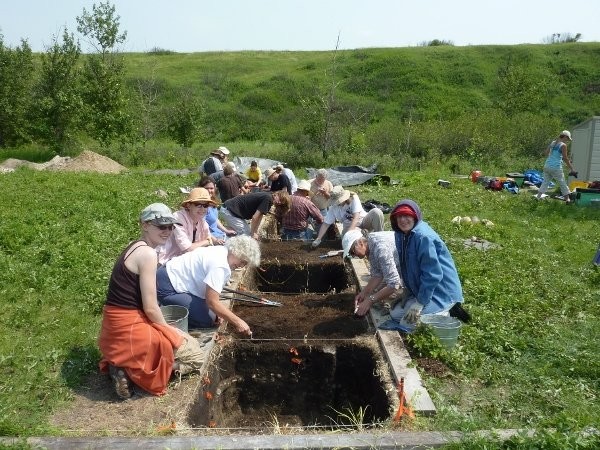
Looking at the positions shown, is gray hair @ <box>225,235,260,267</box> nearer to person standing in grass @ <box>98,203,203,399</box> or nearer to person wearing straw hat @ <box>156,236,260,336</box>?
person wearing straw hat @ <box>156,236,260,336</box>

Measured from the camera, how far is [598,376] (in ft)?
15.8

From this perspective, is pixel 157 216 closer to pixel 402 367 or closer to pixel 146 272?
pixel 146 272

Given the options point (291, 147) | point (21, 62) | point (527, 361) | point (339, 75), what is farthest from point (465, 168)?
point (339, 75)

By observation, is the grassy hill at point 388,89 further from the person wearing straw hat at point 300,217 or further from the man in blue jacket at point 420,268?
the man in blue jacket at point 420,268

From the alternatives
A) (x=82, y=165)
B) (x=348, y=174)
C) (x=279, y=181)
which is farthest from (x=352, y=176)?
(x=82, y=165)

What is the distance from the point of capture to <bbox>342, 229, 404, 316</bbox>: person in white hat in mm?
5621

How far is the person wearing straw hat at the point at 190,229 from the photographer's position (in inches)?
252

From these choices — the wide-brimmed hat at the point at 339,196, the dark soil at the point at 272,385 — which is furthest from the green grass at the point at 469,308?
the wide-brimmed hat at the point at 339,196

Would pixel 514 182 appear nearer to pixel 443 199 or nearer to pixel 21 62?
pixel 443 199

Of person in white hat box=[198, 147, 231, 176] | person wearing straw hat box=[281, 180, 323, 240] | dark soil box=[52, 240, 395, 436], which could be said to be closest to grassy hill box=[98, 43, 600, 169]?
person in white hat box=[198, 147, 231, 176]

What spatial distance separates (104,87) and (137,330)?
75.6 feet

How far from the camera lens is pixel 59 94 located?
25234 mm

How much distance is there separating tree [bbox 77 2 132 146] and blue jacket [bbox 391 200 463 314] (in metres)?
22.4

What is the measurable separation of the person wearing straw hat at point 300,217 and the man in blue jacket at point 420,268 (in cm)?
422
